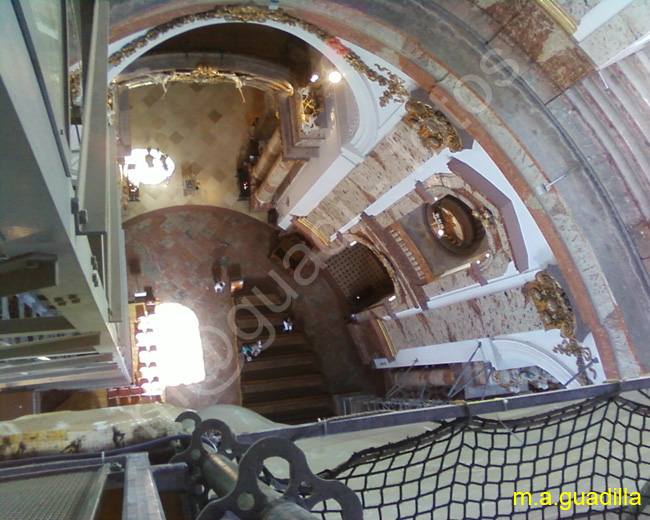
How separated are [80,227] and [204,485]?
2.54 feet

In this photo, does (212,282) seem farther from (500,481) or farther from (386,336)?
(500,481)

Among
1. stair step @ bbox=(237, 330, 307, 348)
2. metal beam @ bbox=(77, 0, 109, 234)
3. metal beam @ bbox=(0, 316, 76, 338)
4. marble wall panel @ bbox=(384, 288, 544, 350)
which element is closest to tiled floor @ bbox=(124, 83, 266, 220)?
stair step @ bbox=(237, 330, 307, 348)

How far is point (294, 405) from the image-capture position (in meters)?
9.10

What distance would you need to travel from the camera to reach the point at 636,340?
4.28m

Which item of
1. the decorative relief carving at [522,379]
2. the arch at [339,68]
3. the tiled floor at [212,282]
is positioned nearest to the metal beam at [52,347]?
the arch at [339,68]

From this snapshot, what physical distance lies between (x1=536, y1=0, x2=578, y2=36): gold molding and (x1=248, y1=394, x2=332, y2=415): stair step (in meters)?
6.93

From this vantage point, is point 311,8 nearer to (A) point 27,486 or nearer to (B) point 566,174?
(B) point 566,174

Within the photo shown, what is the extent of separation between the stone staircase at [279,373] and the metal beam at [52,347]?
21.0 ft

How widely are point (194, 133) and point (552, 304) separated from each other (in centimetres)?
688

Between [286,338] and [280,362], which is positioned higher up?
[286,338]


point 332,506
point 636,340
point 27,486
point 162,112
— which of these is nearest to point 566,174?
point 636,340

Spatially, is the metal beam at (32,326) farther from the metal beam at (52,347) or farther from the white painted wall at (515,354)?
the white painted wall at (515,354)

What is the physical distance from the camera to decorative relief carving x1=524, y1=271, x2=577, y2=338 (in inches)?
185

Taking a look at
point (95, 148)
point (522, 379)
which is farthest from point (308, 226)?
point (95, 148)
